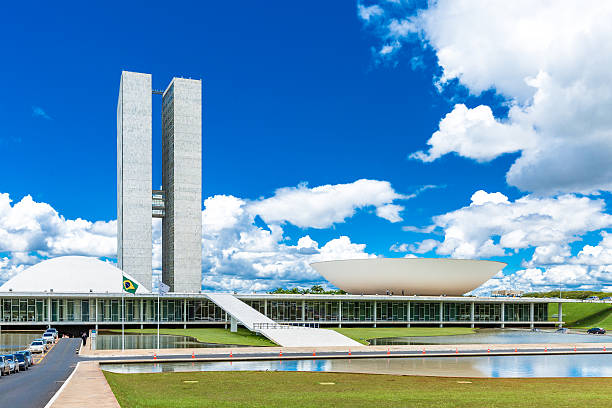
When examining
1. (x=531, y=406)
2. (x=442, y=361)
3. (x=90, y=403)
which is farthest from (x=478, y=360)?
(x=90, y=403)

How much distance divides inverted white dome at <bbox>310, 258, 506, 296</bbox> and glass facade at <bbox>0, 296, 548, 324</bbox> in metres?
3.41

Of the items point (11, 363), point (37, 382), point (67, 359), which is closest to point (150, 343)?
point (67, 359)

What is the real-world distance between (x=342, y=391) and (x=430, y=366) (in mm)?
11724

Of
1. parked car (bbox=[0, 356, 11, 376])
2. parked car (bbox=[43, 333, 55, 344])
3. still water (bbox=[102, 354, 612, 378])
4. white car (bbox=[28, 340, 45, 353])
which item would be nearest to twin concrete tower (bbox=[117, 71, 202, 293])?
parked car (bbox=[43, 333, 55, 344])

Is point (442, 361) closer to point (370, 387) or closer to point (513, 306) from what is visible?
point (370, 387)

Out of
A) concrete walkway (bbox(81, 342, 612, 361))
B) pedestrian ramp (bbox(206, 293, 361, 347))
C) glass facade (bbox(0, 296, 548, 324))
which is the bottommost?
glass facade (bbox(0, 296, 548, 324))

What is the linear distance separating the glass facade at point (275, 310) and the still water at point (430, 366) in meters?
34.5

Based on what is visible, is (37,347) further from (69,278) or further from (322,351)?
(69,278)

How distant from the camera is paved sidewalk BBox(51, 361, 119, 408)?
727 inches

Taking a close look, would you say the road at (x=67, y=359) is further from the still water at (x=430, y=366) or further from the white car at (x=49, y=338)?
the still water at (x=430, y=366)

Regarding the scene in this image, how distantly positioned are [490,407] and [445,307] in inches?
2573

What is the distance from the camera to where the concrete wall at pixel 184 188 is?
97.3 meters

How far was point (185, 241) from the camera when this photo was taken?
9794 centimetres

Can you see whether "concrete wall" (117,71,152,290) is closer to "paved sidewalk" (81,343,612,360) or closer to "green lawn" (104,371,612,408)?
"paved sidewalk" (81,343,612,360)
